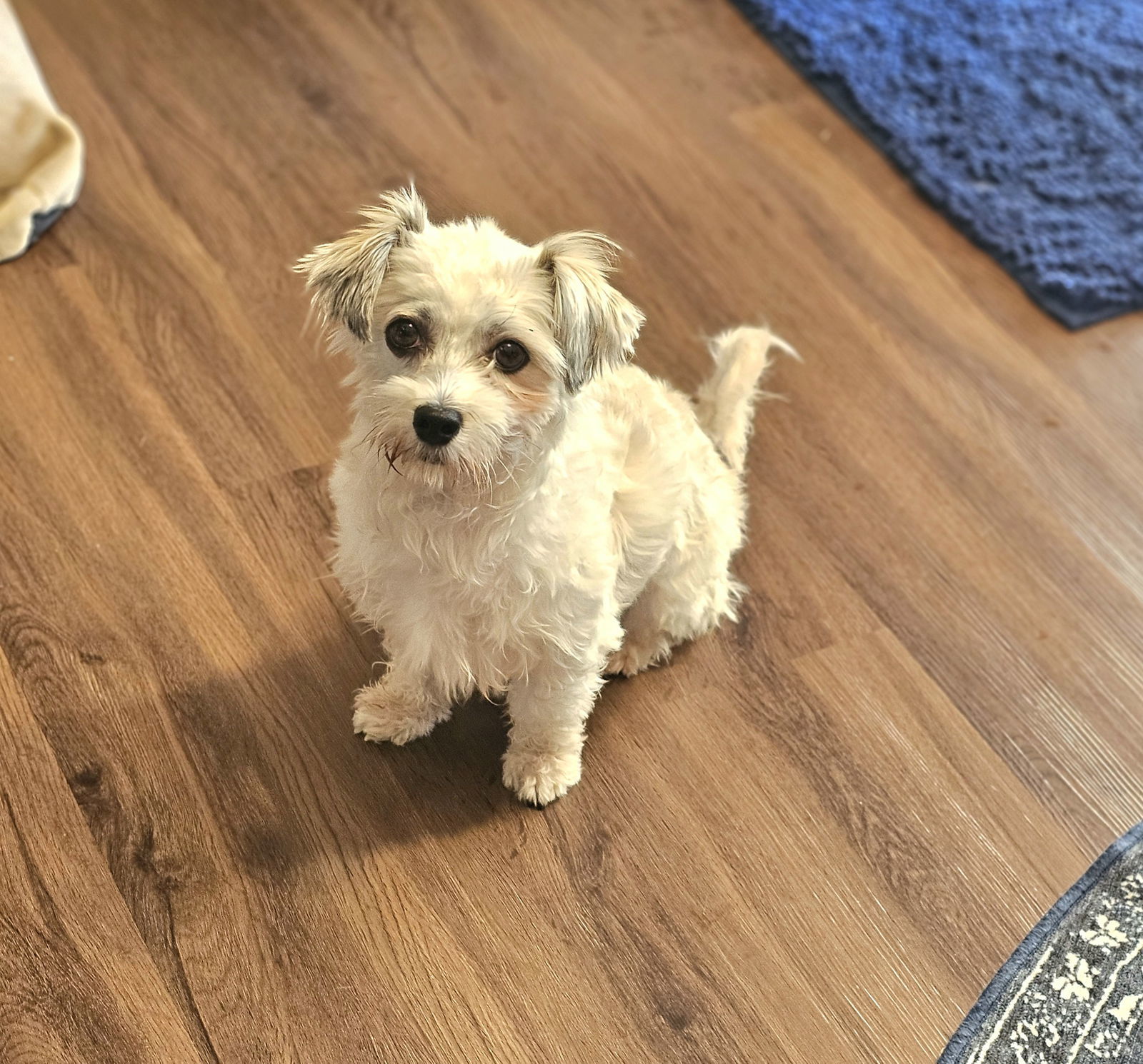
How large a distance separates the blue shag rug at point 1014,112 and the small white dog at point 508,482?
1.27 m

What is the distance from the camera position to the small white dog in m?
1.26

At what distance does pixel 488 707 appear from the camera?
72.1 inches

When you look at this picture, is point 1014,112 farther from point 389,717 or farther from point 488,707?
point 389,717

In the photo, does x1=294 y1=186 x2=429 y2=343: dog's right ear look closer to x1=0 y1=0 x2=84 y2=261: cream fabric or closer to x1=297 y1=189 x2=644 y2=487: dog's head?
x1=297 y1=189 x2=644 y2=487: dog's head

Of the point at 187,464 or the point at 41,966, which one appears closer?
the point at 41,966

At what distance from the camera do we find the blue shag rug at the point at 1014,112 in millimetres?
2619

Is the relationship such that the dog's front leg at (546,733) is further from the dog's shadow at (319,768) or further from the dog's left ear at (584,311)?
the dog's left ear at (584,311)

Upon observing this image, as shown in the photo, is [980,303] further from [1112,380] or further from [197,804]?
[197,804]

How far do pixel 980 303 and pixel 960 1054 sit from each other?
1.58 metres

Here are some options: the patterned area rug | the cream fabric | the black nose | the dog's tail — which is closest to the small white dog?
the black nose

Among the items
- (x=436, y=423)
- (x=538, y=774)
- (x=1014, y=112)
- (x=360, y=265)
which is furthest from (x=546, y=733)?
(x=1014, y=112)

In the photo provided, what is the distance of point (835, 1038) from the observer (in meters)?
1.58

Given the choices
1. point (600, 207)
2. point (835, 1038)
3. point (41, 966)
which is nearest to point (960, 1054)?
point (835, 1038)

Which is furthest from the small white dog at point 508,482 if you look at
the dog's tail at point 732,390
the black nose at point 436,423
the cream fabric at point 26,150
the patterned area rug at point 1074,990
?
the cream fabric at point 26,150
